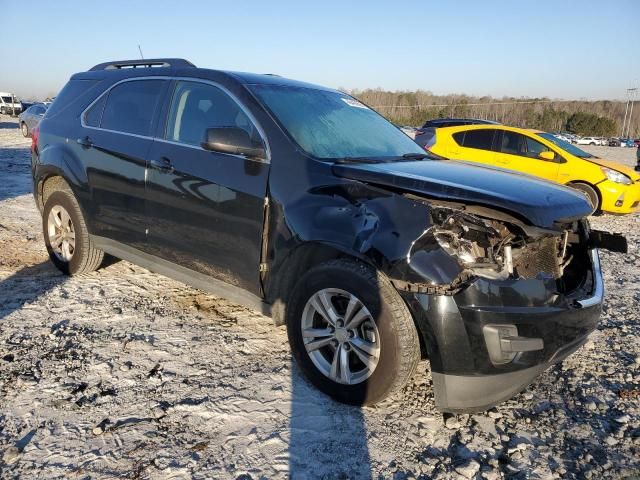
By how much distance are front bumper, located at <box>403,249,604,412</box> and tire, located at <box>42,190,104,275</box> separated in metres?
3.21

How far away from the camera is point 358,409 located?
9.09 feet

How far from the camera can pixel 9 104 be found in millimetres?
43375

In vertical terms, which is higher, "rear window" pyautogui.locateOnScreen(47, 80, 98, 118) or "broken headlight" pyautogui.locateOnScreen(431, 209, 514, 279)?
"rear window" pyautogui.locateOnScreen(47, 80, 98, 118)

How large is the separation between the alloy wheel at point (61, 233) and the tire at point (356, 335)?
2.68 metres

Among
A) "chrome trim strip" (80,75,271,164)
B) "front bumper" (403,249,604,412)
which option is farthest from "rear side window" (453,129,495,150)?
"front bumper" (403,249,604,412)

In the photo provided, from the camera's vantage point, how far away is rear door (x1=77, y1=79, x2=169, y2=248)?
3766 mm

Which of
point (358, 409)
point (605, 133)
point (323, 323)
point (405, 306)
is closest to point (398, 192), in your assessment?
point (405, 306)

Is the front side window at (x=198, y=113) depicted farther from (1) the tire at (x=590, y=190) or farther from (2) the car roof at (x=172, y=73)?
(1) the tire at (x=590, y=190)

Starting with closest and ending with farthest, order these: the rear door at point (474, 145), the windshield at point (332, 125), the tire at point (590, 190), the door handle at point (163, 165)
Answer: the windshield at point (332, 125) → the door handle at point (163, 165) → the tire at point (590, 190) → the rear door at point (474, 145)

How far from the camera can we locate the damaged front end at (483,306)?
7.70ft

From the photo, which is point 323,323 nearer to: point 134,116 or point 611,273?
point 134,116

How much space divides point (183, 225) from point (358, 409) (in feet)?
5.65

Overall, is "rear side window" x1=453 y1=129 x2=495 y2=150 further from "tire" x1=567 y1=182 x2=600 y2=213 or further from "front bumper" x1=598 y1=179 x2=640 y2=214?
"front bumper" x1=598 y1=179 x2=640 y2=214

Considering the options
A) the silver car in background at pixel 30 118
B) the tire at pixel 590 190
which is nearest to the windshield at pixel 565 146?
the tire at pixel 590 190
